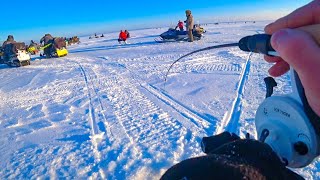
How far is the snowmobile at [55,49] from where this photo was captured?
1920 cm

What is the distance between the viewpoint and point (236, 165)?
2.78ft

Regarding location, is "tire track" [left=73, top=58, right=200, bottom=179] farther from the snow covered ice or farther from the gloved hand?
the gloved hand

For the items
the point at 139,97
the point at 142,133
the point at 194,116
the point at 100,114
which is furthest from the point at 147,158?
the point at 139,97

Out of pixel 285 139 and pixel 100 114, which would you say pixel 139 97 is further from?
pixel 285 139

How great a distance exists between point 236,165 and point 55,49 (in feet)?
64.8

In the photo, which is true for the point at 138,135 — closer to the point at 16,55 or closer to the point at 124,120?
the point at 124,120

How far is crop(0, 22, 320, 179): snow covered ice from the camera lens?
3.47 meters

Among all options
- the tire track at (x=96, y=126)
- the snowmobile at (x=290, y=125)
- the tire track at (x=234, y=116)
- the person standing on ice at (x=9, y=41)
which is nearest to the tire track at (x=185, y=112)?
the tire track at (x=234, y=116)

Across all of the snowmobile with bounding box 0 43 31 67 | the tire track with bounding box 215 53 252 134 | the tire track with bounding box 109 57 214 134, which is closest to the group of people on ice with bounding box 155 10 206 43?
the snowmobile with bounding box 0 43 31 67

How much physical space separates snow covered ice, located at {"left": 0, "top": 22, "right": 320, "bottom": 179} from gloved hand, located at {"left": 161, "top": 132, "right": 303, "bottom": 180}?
2.21 m

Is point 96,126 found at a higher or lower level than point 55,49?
lower

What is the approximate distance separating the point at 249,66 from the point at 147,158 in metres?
6.28

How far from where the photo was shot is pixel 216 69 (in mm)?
8922

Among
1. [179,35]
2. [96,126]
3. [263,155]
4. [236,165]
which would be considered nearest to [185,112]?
[96,126]
